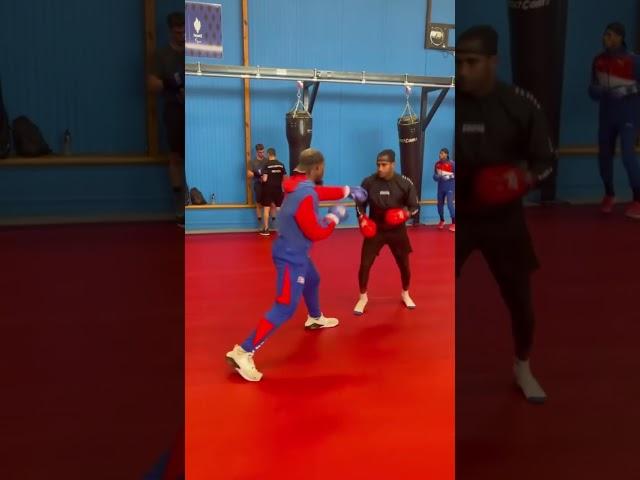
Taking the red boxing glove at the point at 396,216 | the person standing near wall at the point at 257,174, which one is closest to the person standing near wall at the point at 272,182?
the person standing near wall at the point at 257,174

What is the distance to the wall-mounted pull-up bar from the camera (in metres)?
3.97

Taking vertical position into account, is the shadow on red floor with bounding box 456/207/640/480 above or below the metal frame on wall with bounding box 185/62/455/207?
below

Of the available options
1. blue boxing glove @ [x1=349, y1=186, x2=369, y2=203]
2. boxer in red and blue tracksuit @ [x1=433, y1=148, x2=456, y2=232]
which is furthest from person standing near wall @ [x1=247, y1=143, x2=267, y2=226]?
blue boxing glove @ [x1=349, y1=186, x2=369, y2=203]

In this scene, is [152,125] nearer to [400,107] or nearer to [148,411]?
[148,411]

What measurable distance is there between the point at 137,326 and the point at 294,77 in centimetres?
400

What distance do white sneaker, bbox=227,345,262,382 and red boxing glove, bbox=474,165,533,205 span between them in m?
1.49

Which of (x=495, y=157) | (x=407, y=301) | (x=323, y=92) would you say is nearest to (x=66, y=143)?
(x=495, y=157)

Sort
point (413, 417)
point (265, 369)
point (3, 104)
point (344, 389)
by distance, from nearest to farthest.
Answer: point (3, 104) → point (413, 417) → point (344, 389) → point (265, 369)

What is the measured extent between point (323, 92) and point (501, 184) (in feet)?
14.4

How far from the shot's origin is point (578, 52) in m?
0.28

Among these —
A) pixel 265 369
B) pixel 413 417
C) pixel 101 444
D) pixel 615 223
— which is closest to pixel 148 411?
pixel 101 444

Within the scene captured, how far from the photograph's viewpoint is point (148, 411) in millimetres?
302

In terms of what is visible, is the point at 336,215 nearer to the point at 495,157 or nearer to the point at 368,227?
the point at 368,227

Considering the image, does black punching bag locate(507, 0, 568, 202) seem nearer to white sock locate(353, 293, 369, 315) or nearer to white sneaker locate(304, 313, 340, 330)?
white sneaker locate(304, 313, 340, 330)
